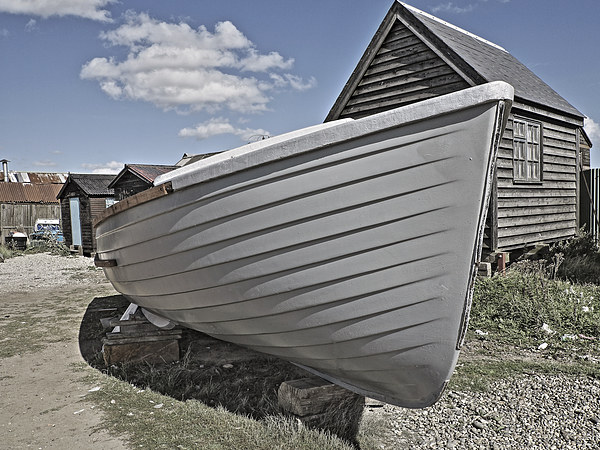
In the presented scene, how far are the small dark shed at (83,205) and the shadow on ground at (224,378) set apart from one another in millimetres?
13475

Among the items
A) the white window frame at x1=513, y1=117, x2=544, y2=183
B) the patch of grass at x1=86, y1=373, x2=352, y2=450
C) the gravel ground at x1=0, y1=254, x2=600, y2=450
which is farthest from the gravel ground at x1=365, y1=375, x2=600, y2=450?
the white window frame at x1=513, y1=117, x2=544, y2=183

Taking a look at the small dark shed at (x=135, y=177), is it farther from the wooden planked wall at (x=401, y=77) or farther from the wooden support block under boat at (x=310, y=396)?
the wooden support block under boat at (x=310, y=396)

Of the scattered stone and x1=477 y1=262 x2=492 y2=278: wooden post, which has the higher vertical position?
x1=477 y1=262 x2=492 y2=278: wooden post

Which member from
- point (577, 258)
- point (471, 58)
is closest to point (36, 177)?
point (471, 58)

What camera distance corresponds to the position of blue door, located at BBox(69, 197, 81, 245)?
18.9m

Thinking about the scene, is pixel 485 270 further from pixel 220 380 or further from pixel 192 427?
pixel 192 427

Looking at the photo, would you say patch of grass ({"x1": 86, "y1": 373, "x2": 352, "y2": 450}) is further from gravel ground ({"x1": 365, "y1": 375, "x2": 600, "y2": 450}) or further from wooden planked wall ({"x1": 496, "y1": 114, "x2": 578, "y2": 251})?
wooden planked wall ({"x1": 496, "y1": 114, "x2": 578, "y2": 251})

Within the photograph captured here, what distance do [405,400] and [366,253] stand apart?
1.02m

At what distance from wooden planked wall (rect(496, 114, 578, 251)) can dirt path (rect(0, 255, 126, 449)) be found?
658 cm

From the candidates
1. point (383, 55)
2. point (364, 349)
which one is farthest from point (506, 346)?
point (383, 55)

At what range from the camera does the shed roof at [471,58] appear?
7.90m

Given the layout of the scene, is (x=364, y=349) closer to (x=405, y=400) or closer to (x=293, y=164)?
(x=405, y=400)

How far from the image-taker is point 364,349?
2.89 metres

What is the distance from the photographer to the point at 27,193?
24281mm
